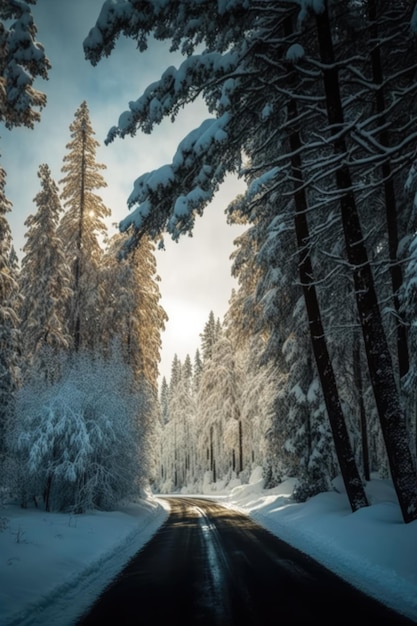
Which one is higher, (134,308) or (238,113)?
(134,308)

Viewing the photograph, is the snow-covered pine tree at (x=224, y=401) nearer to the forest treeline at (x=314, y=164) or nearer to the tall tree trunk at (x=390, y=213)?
the forest treeline at (x=314, y=164)

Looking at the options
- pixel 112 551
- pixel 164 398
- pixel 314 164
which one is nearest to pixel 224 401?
pixel 112 551

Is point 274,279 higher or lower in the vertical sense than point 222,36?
lower

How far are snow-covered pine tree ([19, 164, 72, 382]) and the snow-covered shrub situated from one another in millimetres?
5406

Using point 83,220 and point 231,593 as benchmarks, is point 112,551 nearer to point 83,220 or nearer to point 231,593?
point 231,593

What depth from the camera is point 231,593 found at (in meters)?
5.89

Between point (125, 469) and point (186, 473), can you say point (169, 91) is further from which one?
point (186, 473)

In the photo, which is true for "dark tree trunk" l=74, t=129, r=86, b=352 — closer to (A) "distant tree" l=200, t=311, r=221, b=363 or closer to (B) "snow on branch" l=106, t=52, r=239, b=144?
(B) "snow on branch" l=106, t=52, r=239, b=144

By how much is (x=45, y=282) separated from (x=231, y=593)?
19.9 meters

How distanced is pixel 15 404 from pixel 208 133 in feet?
39.5

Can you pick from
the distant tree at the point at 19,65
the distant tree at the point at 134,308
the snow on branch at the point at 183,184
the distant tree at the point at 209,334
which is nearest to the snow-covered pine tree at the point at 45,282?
the distant tree at the point at 134,308

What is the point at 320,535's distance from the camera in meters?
10.1

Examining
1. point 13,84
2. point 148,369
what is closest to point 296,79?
point 13,84

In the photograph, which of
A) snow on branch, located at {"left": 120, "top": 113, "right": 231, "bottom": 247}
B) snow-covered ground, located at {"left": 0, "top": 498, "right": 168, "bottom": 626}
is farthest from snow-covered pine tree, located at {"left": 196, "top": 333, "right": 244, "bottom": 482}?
snow on branch, located at {"left": 120, "top": 113, "right": 231, "bottom": 247}
